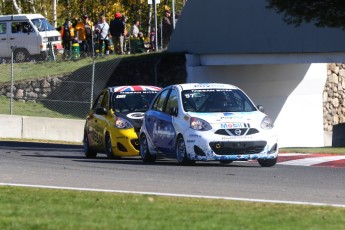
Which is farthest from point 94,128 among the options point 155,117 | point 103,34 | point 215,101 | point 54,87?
point 103,34

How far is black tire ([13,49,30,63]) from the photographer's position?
38931mm

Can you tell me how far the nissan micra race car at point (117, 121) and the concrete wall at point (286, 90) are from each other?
41.9 ft

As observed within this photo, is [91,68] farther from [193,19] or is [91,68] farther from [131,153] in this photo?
[131,153]

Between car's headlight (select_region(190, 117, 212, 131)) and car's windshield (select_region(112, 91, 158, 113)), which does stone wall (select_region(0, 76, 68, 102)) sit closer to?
car's windshield (select_region(112, 91, 158, 113))

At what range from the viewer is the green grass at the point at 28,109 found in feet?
108

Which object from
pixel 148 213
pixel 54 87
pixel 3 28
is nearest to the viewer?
pixel 148 213

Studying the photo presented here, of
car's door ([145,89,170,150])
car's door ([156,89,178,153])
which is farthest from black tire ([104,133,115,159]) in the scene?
car's door ([156,89,178,153])

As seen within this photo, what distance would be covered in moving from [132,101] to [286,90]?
1542 centimetres

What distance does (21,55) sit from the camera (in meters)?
39.7

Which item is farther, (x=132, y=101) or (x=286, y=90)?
(x=286, y=90)

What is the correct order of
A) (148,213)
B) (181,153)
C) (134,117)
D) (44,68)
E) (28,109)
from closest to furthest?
(148,213)
(181,153)
(134,117)
(28,109)
(44,68)

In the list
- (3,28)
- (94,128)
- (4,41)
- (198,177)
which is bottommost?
(94,128)

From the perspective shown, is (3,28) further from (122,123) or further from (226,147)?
(226,147)

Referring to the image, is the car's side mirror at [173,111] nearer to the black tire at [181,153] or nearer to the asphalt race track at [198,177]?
the black tire at [181,153]
